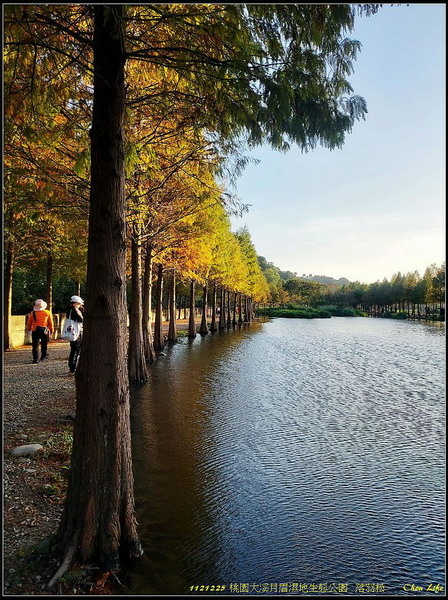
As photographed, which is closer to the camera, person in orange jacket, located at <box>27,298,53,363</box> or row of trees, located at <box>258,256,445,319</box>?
person in orange jacket, located at <box>27,298,53,363</box>

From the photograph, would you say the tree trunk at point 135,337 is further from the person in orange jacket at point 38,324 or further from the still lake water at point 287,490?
the person in orange jacket at point 38,324

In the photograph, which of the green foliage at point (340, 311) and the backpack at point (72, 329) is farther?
the green foliage at point (340, 311)

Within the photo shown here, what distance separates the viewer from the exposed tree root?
3523 mm

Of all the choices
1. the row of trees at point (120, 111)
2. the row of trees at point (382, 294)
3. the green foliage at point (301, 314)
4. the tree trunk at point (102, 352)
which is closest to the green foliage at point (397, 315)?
the row of trees at point (382, 294)

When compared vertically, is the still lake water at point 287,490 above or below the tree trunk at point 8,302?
below

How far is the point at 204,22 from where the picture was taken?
155 inches

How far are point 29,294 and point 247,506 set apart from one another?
3062 centimetres

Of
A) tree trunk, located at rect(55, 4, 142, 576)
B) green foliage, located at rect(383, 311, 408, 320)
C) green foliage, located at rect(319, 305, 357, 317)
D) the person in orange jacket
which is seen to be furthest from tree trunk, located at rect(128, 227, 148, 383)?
green foliage, located at rect(319, 305, 357, 317)

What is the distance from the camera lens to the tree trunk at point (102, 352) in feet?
12.7

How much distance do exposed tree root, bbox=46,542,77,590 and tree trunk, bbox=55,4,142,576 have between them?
0.12ft

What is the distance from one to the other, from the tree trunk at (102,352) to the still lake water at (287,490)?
706 mm

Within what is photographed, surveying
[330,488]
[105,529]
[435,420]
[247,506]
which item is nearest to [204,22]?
[105,529]

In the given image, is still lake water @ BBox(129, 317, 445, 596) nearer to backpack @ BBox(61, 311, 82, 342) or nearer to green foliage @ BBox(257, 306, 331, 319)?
backpack @ BBox(61, 311, 82, 342)

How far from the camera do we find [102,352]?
156 inches
